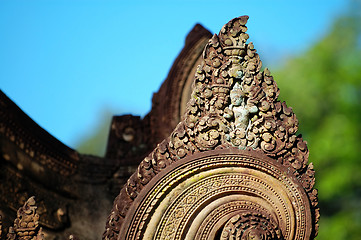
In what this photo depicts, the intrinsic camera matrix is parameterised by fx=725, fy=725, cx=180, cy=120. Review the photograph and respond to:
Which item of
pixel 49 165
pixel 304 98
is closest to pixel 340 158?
pixel 304 98

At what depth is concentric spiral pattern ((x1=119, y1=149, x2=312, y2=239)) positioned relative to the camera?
16.4 feet

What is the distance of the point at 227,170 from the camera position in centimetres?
522

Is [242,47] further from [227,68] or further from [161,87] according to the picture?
[161,87]

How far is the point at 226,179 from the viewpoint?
5.21 metres

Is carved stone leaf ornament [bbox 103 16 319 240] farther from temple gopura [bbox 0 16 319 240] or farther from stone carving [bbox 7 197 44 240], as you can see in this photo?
stone carving [bbox 7 197 44 240]

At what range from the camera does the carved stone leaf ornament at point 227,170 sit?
5035 millimetres

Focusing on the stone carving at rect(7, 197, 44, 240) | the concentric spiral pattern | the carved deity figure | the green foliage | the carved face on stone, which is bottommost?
the stone carving at rect(7, 197, 44, 240)

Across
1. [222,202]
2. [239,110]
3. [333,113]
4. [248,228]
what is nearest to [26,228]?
[222,202]

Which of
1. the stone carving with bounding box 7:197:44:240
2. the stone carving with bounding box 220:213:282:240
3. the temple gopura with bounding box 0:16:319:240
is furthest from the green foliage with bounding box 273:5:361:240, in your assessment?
the stone carving with bounding box 7:197:44:240

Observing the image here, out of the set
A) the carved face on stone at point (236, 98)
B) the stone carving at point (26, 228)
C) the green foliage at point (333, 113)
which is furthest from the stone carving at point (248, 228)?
the green foliage at point (333, 113)

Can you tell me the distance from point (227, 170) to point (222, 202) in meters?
0.23

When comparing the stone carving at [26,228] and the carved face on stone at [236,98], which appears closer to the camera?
the stone carving at [26,228]

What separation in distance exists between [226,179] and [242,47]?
1.05 meters

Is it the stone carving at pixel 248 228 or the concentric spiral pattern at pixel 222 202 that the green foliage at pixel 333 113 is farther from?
the stone carving at pixel 248 228
